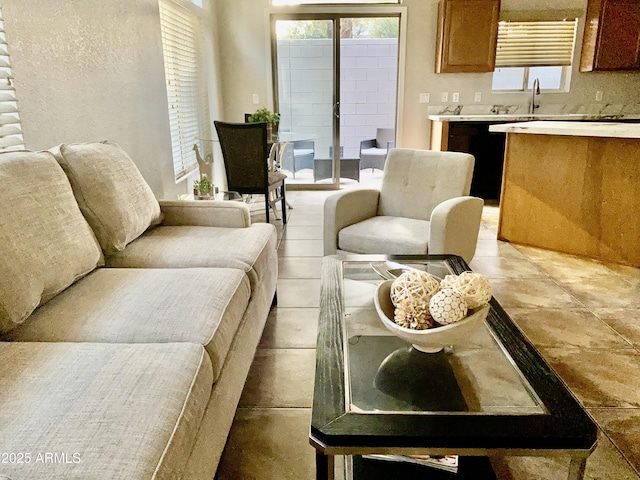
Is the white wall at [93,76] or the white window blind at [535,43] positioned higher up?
the white window blind at [535,43]

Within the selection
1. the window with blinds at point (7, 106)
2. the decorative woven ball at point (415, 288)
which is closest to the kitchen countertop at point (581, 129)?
the decorative woven ball at point (415, 288)

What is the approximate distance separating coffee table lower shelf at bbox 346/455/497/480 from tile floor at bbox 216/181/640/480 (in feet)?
0.60

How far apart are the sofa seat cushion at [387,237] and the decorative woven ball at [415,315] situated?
1.23 m

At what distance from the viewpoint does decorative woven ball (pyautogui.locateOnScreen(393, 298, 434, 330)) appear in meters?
1.29

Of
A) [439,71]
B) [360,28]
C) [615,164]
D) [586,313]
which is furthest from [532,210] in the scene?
[360,28]

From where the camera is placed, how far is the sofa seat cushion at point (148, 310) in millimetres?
1346

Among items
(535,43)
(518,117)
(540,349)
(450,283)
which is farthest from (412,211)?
(535,43)

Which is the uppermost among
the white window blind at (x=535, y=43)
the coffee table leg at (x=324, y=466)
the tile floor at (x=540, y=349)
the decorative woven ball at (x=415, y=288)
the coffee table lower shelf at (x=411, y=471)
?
the white window blind at (x=535, y=43)

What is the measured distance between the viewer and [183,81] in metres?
4.59

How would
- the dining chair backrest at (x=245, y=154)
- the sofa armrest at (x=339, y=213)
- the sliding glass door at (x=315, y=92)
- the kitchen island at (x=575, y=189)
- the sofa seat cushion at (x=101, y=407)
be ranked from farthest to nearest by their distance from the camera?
the sliding glass door at (x=315, y=92), the dining chair backrest at (x=245, y=154), the kitchen island at (x=575, y=189), the sofa armrest at (x=339, y=213), the sofa seat cushion at (x=101, y=407)

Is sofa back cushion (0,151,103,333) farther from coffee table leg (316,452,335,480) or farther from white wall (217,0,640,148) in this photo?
white wall (217,0,640,148)

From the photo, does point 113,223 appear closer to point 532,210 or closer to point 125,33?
point 125,33

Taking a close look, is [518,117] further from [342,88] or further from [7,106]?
[7,106]

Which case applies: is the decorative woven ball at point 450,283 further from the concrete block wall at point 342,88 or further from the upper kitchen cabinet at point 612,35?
the upper kitchen cabinet at point 612,35
